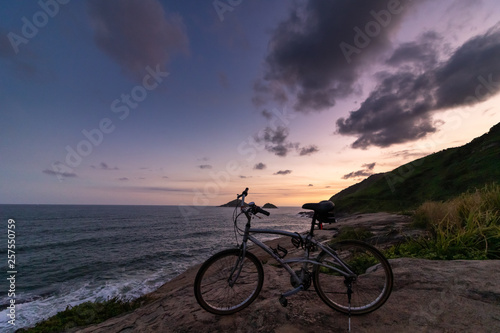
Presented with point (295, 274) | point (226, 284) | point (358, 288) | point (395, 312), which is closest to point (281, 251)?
point (295, 274)

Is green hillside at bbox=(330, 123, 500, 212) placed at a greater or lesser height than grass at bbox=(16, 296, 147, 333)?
greater

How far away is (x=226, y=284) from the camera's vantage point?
15.1ft

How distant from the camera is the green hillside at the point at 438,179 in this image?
4912 centimetres

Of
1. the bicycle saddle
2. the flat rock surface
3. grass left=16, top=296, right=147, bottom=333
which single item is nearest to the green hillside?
the flat rock surface

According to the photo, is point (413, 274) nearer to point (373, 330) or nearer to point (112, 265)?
point (373, 330)

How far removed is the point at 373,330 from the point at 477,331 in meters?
1.47

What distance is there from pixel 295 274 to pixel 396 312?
1.88m

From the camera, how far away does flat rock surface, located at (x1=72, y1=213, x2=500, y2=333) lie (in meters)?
3.69

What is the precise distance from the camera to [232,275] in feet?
14.9

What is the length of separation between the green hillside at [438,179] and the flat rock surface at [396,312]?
52622 millimetres

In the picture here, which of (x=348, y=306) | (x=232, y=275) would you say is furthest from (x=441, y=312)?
(x=232, y=275)

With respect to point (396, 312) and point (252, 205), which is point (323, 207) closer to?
point (252, 205)

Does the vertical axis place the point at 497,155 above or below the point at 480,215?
above

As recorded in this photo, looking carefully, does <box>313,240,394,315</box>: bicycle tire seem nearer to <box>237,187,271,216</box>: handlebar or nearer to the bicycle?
the bicycle
